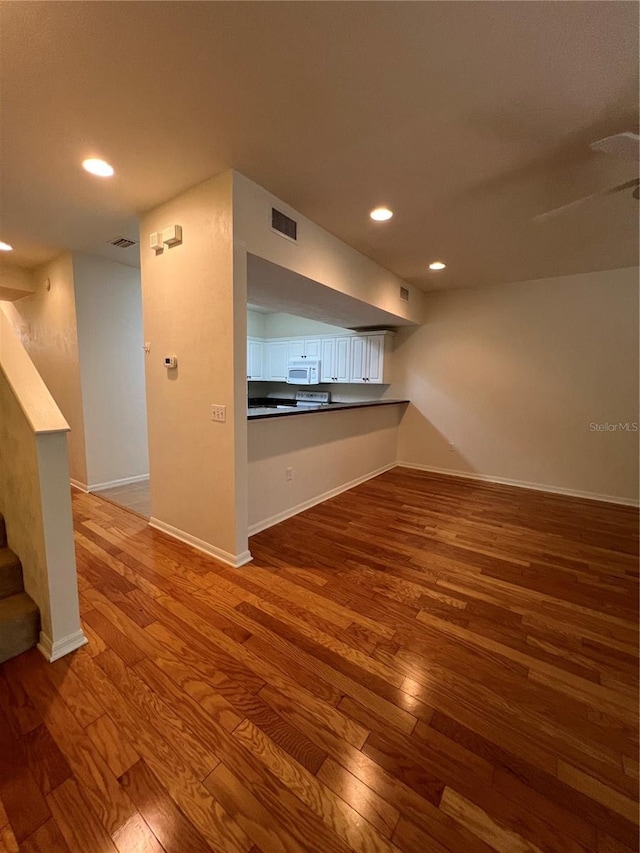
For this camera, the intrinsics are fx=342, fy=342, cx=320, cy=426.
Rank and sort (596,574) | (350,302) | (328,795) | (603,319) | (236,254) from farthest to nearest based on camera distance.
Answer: (603,319) → (350,302) → (596,574) → (236,254) → (328,795)

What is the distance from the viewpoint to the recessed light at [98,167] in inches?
84.9

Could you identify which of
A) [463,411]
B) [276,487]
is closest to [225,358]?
[276,487]

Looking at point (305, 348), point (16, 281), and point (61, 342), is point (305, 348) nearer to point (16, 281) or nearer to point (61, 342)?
point (61, 342)

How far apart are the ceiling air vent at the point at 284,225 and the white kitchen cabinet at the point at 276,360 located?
3.76 metres

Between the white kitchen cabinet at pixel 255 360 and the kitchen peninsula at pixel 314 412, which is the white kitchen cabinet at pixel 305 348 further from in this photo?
the white kitchen cabinet at pixel 255 360

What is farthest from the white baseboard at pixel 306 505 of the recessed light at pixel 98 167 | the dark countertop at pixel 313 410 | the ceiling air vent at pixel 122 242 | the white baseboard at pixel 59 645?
the ceiling air vent at pixel 122 242

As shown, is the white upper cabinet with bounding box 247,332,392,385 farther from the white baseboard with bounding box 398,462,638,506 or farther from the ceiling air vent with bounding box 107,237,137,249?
the ceiling air vent with bounding box 107,237,137,249

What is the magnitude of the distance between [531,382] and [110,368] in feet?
17.5

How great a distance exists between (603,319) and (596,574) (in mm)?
Result: 3050

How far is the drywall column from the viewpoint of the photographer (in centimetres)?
234

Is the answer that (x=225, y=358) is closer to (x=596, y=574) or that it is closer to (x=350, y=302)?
(x=350, y=302)

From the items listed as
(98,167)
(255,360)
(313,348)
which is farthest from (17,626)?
(255,360)

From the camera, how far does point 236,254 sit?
226 centimetres

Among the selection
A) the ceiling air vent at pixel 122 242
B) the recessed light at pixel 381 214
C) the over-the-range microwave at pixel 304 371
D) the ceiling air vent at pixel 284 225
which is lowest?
the over-the-range microwave at pixel 304 371
